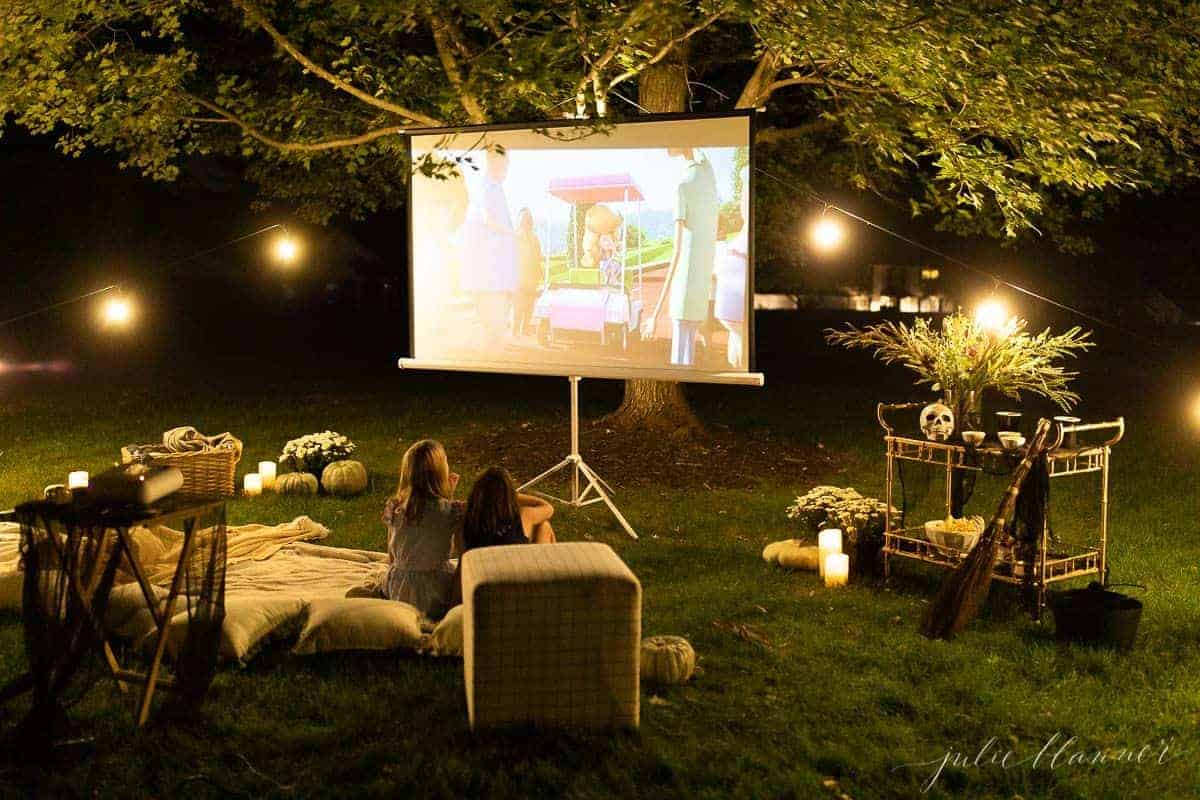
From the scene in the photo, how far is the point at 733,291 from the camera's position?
7457mm

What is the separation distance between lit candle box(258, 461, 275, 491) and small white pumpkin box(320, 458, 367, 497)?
392 mm

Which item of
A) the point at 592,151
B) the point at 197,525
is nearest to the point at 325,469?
the point at 592,151

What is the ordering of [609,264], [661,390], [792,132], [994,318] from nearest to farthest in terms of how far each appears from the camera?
[994,318]
[609,264]
[792,132]
[661,390]

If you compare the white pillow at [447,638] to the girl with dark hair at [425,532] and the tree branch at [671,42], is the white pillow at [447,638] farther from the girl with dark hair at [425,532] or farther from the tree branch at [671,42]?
the tree branch at [671,42]

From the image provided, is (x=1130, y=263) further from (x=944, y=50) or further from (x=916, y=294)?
(x=944, y=50)

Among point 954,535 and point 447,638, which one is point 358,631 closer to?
point 447,638

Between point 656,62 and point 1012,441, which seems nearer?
point 1012,441

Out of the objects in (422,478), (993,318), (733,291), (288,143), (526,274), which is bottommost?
(422,478)

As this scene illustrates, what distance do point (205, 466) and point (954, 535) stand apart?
504 centimetres

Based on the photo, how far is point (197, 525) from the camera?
4.36 m

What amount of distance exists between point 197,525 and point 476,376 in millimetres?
13846

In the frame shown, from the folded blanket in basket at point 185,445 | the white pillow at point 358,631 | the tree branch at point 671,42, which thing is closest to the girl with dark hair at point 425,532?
the white pillow at point 358,631

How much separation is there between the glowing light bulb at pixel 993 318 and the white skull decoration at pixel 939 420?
457 mm
